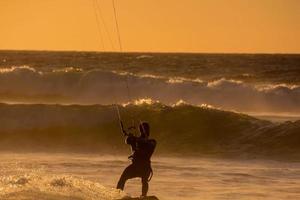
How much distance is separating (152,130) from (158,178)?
501 inches

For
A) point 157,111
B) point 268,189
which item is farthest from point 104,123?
point 268,189

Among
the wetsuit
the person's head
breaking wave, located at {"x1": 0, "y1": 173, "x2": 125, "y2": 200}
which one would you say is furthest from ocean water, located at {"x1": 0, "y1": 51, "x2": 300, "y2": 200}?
the person's head

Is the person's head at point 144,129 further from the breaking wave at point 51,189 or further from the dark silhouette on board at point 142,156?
the breaking wave at point 51,189

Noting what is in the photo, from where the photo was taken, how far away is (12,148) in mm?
29000

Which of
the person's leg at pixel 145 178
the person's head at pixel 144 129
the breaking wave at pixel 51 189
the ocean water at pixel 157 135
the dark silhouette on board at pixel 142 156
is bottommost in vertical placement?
the breaking wave at pixel 51 189

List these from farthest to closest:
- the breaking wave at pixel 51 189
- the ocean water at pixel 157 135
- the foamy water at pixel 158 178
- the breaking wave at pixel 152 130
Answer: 1. the breaking wave at pixel 152 130
2. the ocean water at pixel 157 135
3. the foamy water at pixel 158 178
4. the breaking wave at pixel 51 189

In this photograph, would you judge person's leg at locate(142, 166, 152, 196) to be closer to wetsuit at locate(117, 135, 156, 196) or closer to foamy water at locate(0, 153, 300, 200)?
wetsuit at locate(117, 135, 156, 196)

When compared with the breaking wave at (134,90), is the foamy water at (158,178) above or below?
below

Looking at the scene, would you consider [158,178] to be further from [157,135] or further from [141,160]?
[157,135]

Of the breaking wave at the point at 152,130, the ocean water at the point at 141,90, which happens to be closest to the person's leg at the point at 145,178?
the breaking wave at the point at 152,130

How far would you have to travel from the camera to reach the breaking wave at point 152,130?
29656 mm

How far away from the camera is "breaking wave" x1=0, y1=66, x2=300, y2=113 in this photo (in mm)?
46531

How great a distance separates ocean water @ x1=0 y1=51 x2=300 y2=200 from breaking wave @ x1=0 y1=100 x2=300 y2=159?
0.12 feet

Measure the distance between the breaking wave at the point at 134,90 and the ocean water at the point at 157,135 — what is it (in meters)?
A: 0.06
